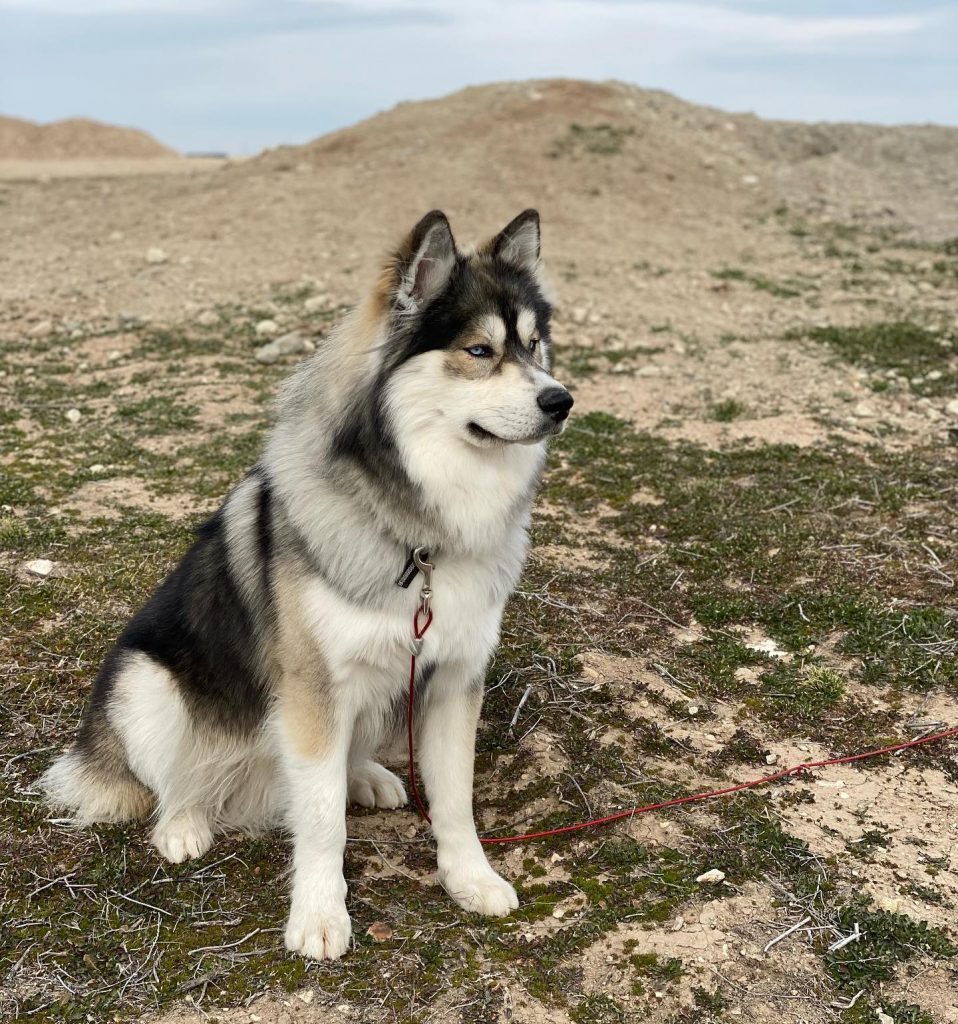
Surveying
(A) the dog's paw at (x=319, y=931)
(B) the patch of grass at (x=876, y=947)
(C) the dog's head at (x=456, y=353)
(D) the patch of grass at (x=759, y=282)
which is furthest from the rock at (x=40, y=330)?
(B) the patch of grass at (x=876, y=947)

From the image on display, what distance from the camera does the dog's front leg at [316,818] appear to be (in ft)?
9.54

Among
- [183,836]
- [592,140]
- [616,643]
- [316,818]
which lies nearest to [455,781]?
[316,818]

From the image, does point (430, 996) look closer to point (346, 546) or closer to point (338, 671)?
point (338, 671)

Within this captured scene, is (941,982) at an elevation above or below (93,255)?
below

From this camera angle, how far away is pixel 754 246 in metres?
13.0

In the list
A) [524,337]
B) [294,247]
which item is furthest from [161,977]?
[294,247]

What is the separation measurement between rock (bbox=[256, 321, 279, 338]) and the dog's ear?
6.70 m

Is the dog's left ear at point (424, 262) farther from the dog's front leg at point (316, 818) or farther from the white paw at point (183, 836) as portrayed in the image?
the white paw at point (183, 836)

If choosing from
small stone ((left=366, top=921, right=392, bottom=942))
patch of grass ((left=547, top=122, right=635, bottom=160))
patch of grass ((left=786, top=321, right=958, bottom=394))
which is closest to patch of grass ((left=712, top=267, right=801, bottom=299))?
patch of grass ((left=786, top=321, right=958, bottom=394))

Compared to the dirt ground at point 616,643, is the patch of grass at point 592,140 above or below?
above

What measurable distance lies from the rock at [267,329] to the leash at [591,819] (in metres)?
6.62

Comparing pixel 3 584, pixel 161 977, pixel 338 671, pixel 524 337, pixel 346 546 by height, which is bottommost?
pixel 161 977

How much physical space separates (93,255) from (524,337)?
1119 centimetres

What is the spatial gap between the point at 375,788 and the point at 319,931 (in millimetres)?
788
